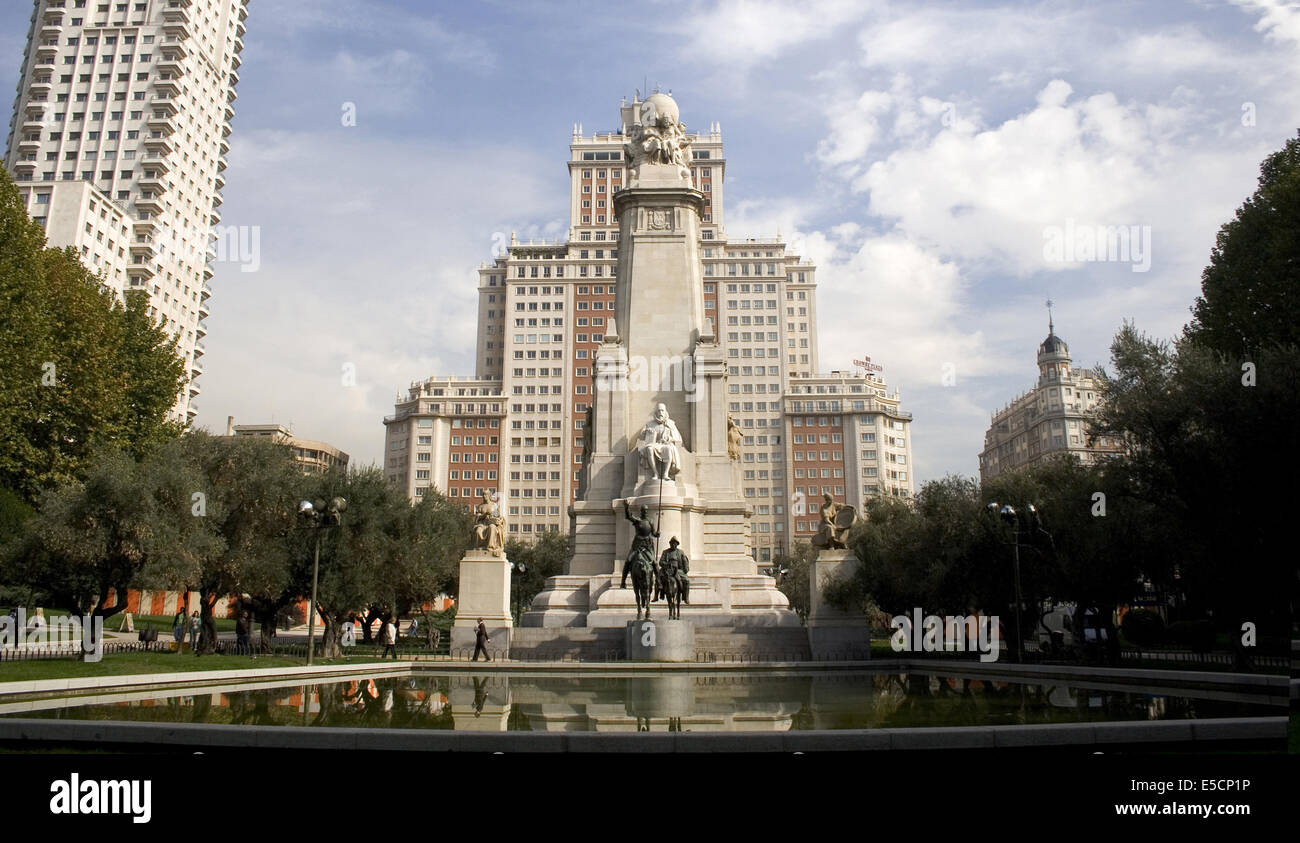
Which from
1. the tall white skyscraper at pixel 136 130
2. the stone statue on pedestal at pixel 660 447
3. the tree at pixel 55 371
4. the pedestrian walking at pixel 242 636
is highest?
the tall white skyscraper at pixel 136 130

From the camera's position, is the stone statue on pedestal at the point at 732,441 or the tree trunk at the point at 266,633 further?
the stone statue on pedestal at the point at 732,441

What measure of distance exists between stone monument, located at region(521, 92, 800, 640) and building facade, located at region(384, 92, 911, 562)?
219 ft

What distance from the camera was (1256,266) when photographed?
109 feet

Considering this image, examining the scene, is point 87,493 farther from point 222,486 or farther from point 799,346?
point 799,346

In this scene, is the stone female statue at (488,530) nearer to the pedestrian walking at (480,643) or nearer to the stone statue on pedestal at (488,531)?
the stone statue on pedestal at (488,531)

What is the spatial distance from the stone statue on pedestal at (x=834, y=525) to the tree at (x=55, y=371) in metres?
27.6

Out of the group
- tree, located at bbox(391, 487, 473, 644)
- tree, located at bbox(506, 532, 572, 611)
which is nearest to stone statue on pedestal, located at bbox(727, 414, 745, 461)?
tree, located at bbox(391, 487, 473, 644)

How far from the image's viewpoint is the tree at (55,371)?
31.7 m

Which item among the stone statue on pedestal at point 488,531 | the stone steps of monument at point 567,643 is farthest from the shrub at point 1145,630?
the stone statue on pedestal at point 488,531

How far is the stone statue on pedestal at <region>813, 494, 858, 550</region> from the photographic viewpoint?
30.4 metres

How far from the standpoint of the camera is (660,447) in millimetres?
33625

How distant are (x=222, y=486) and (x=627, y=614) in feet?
49.5

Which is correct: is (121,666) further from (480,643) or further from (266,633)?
(266,633)

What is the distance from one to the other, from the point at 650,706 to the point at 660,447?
2012 centimetres
